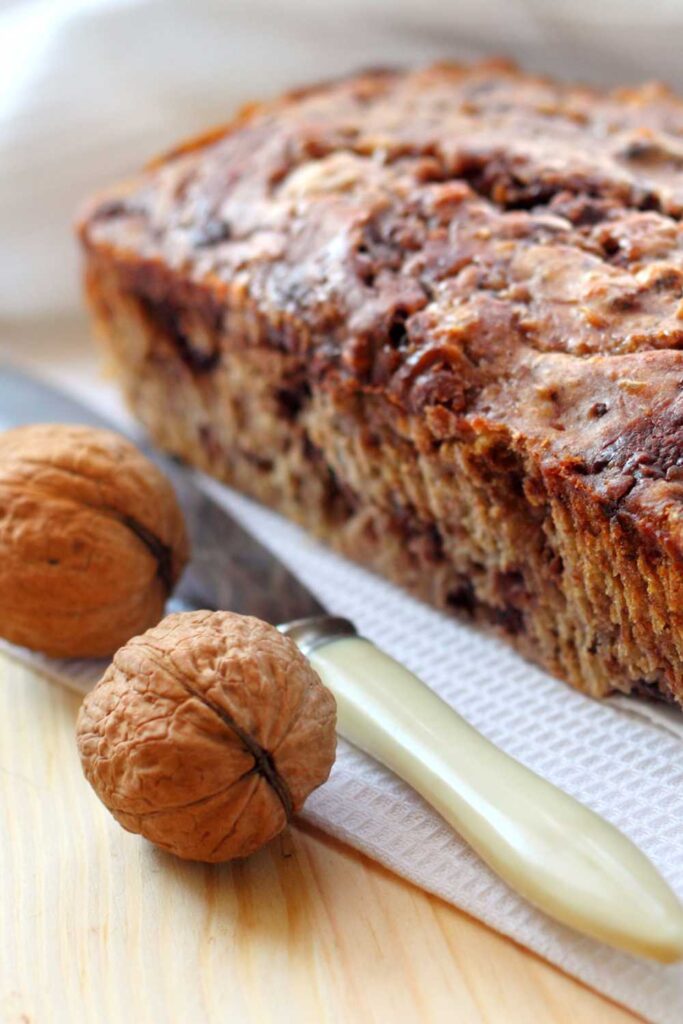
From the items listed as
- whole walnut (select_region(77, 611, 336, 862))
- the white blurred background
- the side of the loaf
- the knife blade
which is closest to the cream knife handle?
the knife blade

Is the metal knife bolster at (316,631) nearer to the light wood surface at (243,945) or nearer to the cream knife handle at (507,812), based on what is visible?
the cream knife handle at (507,812)

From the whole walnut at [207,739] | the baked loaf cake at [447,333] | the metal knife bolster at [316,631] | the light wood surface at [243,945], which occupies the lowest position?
the light wood surface at [243,945]

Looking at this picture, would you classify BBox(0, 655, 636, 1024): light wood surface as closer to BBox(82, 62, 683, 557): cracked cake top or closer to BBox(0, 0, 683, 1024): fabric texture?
BBox(0, 0, 683, 1024): fabric texture

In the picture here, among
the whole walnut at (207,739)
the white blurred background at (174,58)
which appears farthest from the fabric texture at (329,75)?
the whole walnut at (207,739)

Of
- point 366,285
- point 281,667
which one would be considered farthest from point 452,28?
point 281,667

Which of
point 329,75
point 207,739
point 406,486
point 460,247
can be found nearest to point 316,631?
point 406,486

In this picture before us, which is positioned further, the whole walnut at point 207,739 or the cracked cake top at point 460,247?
the cracked cake top at point 460,247
